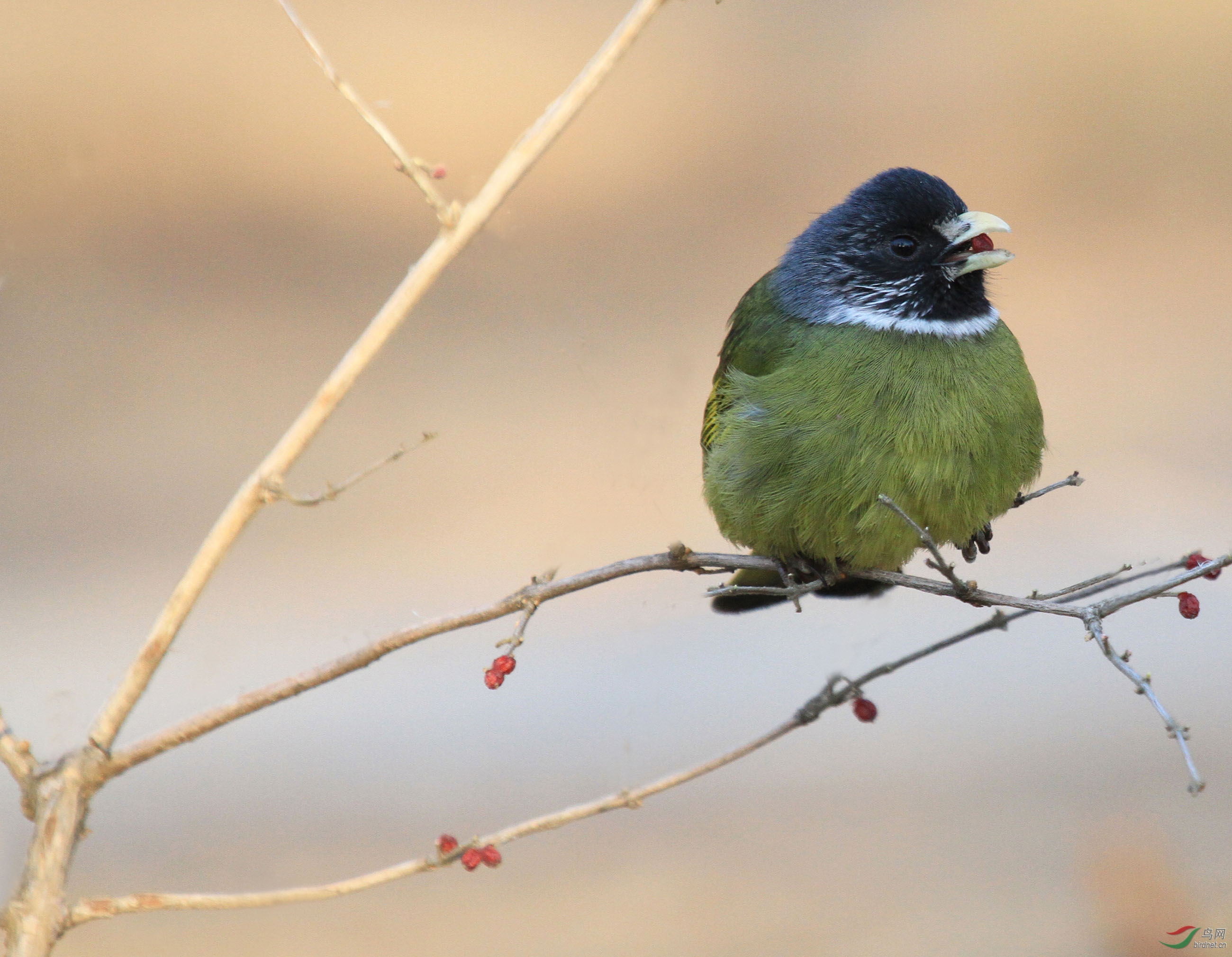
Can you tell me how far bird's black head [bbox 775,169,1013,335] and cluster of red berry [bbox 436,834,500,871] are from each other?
1396mm

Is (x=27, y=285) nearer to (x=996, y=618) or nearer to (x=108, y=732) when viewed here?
(x=108, y=732)

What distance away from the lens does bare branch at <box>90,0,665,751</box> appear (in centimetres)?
149

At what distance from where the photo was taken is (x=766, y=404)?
258 cm

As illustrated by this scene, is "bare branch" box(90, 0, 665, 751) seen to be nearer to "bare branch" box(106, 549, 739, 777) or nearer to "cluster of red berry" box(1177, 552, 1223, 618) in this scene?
"bare branch" box(106, 549, 739, 777)

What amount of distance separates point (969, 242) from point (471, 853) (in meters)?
1.63

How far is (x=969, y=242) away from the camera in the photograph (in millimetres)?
2598

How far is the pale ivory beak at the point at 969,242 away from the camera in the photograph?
97.7 inches

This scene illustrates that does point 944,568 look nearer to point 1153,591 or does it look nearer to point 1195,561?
point 1153,591

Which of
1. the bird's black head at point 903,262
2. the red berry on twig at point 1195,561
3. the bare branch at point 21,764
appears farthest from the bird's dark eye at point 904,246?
the bare branch at point 21,764

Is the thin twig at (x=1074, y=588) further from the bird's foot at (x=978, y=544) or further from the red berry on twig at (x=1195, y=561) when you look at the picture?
the bird's foot at (x=978, y=544)

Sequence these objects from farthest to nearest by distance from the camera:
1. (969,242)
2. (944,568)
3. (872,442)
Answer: (969,242) < (872,442) < (944,568)

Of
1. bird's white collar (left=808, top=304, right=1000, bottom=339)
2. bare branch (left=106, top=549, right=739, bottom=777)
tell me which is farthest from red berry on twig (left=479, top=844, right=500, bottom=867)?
bird's white collar (left=808, top=304, right=1000, bottom=339)

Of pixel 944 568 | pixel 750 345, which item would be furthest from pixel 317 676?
pixel 750 345

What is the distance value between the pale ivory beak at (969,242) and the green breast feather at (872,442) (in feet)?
0.51
